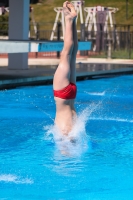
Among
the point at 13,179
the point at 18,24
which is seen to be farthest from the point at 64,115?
the point at 18,24

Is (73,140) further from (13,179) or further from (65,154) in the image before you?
(13,179)

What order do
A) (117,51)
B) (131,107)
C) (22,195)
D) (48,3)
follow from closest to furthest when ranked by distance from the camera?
(22,195) → (131,107) → (117,51) → (48,3)

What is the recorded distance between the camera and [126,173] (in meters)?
6.43

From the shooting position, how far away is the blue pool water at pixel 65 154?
18.8ft

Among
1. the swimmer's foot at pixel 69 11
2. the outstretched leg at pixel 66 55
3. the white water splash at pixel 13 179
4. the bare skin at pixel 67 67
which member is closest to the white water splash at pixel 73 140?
the bare skin at pixel 67 67

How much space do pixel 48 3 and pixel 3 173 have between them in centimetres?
5758

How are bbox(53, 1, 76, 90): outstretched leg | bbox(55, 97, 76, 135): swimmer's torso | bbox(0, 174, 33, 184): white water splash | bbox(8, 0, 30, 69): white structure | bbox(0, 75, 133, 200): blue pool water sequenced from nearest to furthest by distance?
bbox(0, 75, 133, 200): blue pool water → bbox(0, 174, 33, 184): white water splash → bbox(53, 1, 76, 90): outstretched leg → bbox(55, 97, 76, 135): swimmer's torso → bbox(8, 0, 30, 69): white structure

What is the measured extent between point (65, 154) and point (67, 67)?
1.10 m

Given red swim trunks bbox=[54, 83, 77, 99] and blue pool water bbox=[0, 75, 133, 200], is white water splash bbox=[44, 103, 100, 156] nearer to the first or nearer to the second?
blue pool water bbox=[0, 75, 133, 200]

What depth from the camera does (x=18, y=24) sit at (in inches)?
753

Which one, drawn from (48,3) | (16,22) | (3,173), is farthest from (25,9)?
(48,3)

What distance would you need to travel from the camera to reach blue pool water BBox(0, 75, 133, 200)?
573 centimetres

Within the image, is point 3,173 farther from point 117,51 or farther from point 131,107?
point 117,51

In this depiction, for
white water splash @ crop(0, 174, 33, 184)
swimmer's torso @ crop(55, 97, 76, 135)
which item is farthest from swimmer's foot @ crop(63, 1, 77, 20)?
white water splash @ crop(0, 174, 33, 184)
